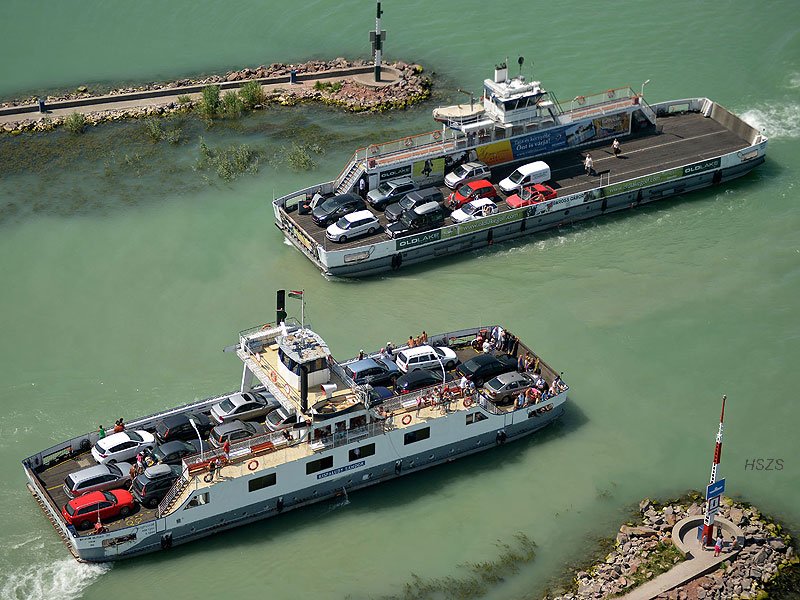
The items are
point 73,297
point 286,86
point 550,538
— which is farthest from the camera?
point 286,86

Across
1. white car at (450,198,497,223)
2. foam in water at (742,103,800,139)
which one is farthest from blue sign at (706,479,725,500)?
foam in water at (742,103,800,139)

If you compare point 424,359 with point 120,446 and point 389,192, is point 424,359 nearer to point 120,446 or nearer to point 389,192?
point 120,446

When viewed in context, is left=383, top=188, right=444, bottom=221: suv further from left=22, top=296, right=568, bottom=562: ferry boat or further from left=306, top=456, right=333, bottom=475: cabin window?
left=306, top=456, right=333, bottom=475: cabin window

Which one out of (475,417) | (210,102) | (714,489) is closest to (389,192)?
(210,102)

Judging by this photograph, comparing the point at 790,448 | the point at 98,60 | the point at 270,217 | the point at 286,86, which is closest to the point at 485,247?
Result: the point at 270,217

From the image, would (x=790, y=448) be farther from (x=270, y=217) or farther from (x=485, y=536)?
(x=270, y=217)
